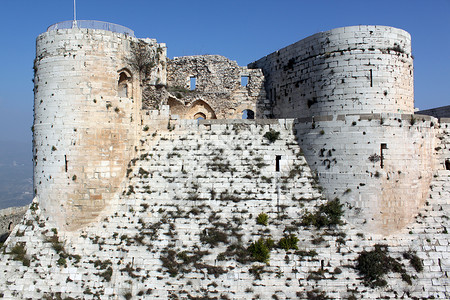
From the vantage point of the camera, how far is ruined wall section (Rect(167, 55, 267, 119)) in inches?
690

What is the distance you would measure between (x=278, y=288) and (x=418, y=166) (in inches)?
271

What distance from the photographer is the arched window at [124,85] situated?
A: 14.2 m

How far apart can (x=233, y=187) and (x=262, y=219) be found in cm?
165

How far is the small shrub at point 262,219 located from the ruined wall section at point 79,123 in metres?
5.63

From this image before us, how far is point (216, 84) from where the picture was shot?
57.6 feet

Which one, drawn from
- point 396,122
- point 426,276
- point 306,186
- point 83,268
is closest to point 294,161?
point 306,186

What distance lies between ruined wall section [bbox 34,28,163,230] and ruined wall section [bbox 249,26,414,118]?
7.82 meters

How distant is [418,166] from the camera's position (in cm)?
1295

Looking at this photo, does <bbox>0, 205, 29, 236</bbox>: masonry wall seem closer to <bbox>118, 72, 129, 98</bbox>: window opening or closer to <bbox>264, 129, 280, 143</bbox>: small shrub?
<bbox>118, 72, 129, 98</bbox>: window opening

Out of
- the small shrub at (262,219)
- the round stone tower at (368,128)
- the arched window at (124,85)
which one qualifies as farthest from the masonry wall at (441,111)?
the arched window at (124,85)

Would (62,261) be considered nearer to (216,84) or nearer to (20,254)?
(20,254)

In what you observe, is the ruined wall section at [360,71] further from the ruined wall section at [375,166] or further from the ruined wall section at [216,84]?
the ruined wall section at [216,84]

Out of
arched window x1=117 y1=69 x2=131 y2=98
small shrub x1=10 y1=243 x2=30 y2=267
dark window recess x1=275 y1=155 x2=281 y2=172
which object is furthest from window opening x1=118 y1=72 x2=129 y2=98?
small shrub x1=10 y1=243 x2=30 y2=267

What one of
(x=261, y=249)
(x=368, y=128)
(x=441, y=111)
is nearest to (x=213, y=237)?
(x=261, y=249)
